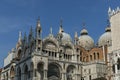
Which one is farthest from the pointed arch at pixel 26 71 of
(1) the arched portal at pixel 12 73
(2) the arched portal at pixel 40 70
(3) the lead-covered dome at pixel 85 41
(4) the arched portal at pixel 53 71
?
(3) the lead-covered dome at pixel 85 41

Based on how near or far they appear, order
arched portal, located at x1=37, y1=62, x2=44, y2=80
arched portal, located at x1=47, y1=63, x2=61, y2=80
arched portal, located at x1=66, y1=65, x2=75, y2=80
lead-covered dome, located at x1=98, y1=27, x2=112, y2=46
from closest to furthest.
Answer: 1. arched portal, located at x1=37, y1=62, x2=44, y2=80
2. arched portal, located at x1=47, y1=63, x2=61, y2=80
3. arched portal, located at x1=66, y1=65, x2=75, y2=80
4. lead-covered dome, located at x1=98, y1=27, x2=112, y2=46

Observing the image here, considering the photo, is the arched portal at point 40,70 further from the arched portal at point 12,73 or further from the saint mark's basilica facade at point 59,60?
the arched portal at point 12,73

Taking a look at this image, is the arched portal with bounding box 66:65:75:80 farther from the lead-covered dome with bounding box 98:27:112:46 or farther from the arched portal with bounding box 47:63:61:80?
the lead-covered dome with bounding box 98:27:112:46

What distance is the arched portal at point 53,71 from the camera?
5925 cm

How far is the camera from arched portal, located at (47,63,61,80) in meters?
59.2

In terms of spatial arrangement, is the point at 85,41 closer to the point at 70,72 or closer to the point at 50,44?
the point at 70,72

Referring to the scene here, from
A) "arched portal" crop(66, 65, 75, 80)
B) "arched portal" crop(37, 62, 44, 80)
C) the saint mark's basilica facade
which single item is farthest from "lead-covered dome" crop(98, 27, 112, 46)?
"arched portal" crop(37, 62, 44, 80)

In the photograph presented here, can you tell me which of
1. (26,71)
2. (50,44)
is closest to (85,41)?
(50,44)

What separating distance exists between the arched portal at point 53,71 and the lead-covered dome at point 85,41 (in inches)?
693

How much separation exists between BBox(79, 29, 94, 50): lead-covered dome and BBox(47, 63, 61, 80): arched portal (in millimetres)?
17597

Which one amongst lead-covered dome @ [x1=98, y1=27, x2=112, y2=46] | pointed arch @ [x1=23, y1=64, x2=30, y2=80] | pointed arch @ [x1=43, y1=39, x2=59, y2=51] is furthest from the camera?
lead-covered dome @ [x1=98, y1=27, x2=112, y2=46]

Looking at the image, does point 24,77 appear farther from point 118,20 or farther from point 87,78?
point 118,20

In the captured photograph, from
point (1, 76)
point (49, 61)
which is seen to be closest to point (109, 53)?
point (49, 61)

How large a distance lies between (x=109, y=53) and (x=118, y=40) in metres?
5.95
